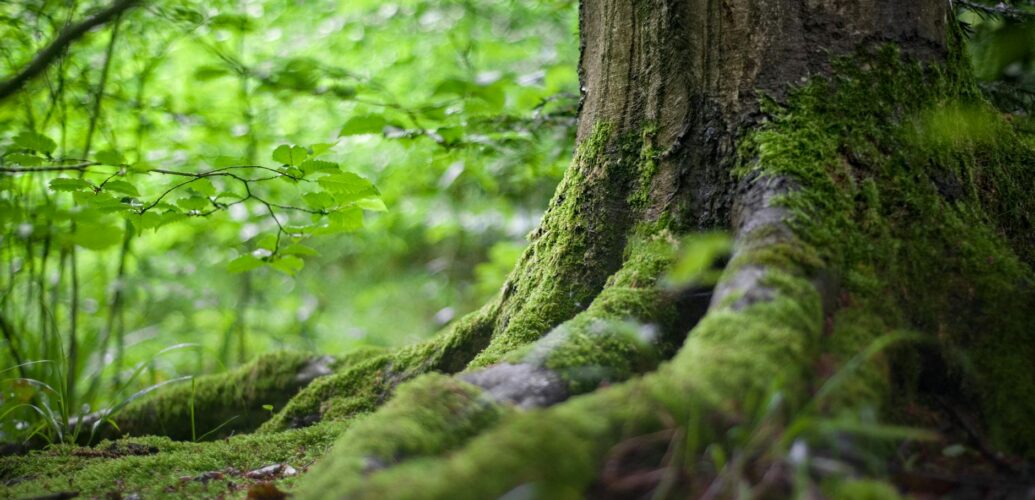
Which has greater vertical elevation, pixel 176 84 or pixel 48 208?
pixel 176 84

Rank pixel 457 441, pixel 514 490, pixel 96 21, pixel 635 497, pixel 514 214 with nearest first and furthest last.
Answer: pixel 514 490 → pixel 635 497 → pixel 457 441 → pixel 96 21 → pixel 514 214

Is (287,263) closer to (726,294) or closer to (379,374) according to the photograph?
(379,374)

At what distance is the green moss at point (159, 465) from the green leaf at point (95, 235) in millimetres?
772

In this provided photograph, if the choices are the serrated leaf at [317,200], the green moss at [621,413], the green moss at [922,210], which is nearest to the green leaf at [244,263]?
the serrated leaf at [317,200]

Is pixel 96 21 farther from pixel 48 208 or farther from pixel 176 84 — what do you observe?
pixel 176 84

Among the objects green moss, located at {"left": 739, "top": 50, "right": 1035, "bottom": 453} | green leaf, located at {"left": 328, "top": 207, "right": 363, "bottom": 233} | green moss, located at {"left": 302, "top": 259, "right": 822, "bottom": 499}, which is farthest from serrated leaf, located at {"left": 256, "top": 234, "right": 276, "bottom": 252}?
green moss, located at {"left": 739, "top": 50, "right": 1035, "bottom": 453}

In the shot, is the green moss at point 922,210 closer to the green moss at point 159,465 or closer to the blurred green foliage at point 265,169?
the blurred green foliage at point 265,169

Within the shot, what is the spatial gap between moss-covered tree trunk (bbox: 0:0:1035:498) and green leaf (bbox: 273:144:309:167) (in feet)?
2.99

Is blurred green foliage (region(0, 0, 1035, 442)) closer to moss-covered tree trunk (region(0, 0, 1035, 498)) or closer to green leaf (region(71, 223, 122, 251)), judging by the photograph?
green leaf (region(71, 223, 122, 251))

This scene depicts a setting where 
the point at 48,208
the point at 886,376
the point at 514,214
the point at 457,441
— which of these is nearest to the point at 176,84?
the point at 514,214

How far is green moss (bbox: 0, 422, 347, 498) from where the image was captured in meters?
1.84

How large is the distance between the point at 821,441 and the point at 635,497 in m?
0.37

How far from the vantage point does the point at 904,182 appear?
179 cm

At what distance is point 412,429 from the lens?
1.36 meters
